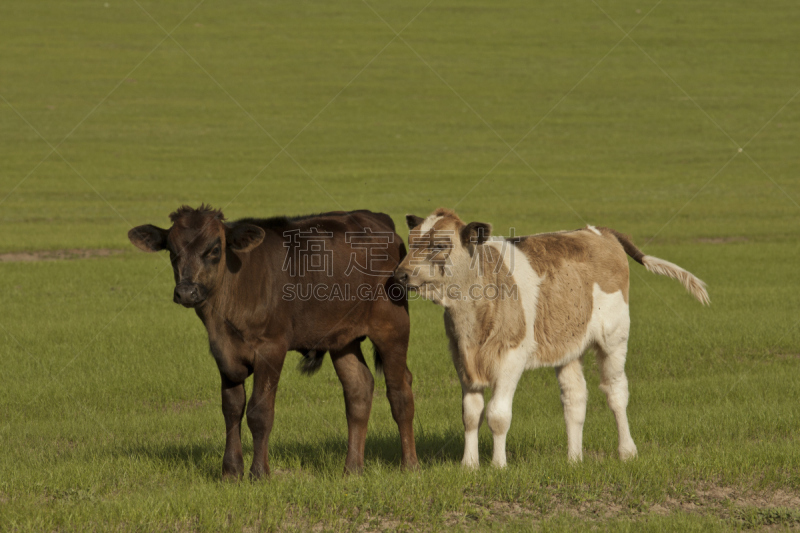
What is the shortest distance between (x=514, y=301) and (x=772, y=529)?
2.62 m

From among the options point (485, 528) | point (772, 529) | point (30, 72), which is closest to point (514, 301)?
point (485, 528)

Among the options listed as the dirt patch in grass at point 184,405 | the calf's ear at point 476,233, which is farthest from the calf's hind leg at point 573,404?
the dirt patch in grass at point 184,405

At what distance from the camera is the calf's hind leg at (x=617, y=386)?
26.1ft

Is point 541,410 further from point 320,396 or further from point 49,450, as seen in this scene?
point 49,450

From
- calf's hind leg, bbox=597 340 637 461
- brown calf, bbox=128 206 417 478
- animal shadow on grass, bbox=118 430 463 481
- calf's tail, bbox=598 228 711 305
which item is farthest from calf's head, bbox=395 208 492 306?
calf's tail, bbox=598 228 711 305

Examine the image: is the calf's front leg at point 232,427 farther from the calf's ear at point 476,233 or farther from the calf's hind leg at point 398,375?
the calf's ear at point 476,233

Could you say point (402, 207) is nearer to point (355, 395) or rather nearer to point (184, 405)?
point (184, 405)

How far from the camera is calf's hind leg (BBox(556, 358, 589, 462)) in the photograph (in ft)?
25.9

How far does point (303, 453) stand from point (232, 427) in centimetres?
134

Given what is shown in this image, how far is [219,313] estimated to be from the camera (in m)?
7.04

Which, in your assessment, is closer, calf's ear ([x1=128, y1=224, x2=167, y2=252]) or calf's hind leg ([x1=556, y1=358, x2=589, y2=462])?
calf's ear ([x1=128, y1=224, x2=167, y2=252])

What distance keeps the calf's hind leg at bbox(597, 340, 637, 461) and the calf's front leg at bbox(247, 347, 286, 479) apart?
3.08 meters

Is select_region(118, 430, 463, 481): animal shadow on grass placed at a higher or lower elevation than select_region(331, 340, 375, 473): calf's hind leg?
lower

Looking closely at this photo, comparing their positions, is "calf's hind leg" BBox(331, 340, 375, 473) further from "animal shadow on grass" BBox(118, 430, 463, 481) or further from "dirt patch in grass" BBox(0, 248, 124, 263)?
"dirt patch in grass" BBox(0, 248, 124, 263)
